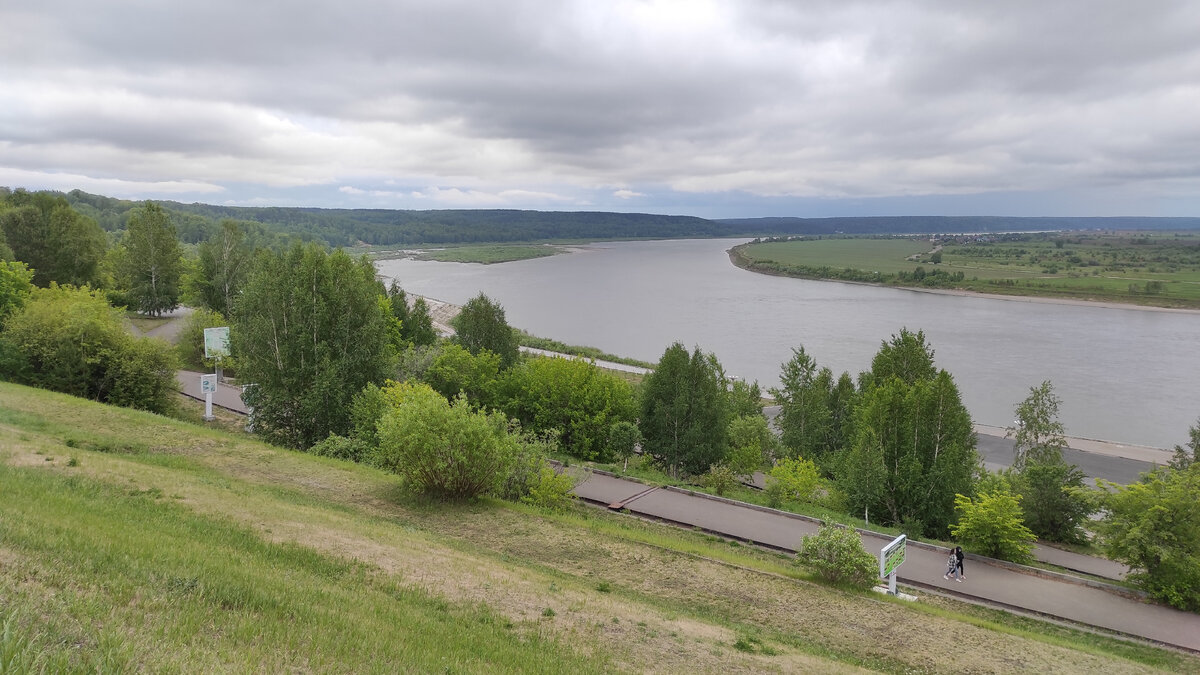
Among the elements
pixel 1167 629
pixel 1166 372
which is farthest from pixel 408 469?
pixel 1166 372

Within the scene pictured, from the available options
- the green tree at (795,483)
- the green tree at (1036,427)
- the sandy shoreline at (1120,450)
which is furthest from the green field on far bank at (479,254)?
the green tree at (795,483)

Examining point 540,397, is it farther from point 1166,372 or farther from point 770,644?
point 1166,372

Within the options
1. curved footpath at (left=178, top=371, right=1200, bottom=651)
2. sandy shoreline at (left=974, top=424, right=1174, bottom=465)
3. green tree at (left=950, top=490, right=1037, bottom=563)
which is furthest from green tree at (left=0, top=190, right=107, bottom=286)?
sandy shoreline at (left=974, top=424, right=1174, bottom=465)

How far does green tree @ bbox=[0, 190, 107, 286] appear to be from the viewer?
4081 centimetres

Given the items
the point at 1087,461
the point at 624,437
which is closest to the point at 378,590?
the point at 624,437

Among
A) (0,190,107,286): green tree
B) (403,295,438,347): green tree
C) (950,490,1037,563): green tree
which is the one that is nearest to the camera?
(950,490,1037,563): green tree

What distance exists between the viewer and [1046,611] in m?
Answer: 13.0

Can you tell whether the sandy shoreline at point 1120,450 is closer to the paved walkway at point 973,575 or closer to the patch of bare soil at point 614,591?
the paved walkway at point 973,575

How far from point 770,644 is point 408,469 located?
9172mm

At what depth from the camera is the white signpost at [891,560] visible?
1270 cm

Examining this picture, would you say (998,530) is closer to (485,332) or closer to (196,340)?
(485,332)

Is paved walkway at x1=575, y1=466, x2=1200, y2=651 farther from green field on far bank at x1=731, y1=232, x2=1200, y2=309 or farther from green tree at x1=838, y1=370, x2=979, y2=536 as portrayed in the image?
green field on far bank at x1=731, y1=232, x2=1200, y2=309

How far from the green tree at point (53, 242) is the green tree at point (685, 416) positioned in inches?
1606

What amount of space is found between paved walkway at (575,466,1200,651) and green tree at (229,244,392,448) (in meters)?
9.36
